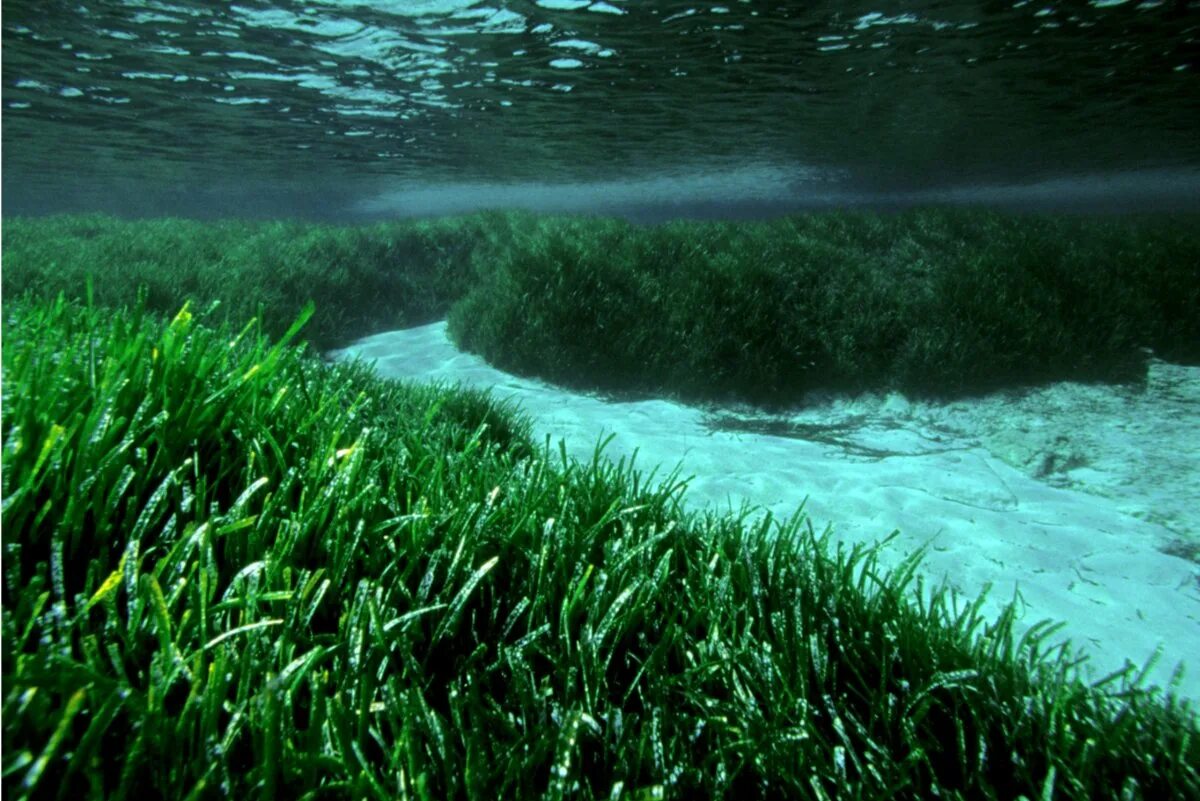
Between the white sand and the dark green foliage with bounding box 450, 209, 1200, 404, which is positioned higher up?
the dark green foliage with bounding box 450, 209, 1200, 404

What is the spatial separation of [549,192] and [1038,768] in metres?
52.8

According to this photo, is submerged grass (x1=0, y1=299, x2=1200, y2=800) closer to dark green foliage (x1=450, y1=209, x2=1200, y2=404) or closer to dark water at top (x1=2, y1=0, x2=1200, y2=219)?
dark green foliage (x1=450, y1=209, x2=1200, y2=404)

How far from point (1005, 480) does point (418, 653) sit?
6.60 m

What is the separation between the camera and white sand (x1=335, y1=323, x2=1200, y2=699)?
421cm

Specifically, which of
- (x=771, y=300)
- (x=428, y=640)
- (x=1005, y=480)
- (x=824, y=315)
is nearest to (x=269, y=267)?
(x=771, y=300)

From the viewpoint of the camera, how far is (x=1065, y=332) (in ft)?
28.8

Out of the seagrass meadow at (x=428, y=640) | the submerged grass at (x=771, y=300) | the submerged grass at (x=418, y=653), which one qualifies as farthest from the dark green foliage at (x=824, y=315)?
the submerged grass at (x=418, y=653)

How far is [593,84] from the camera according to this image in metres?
18.0

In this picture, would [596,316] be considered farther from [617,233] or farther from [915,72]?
[915,72]

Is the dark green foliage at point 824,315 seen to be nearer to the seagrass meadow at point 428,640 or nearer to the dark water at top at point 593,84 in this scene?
the seagrass meadow at point 428,640

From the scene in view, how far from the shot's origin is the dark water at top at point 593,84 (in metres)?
13.3

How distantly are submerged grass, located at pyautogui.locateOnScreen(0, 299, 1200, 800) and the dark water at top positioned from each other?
43.1 feet

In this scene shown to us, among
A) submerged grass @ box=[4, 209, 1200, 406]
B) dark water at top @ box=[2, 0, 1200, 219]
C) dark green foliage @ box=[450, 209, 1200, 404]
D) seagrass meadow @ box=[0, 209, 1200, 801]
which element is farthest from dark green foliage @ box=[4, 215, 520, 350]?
seagrass meadow @ box=[0, 209, 1200, 801]

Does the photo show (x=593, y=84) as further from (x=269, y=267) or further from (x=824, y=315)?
(x=824, y=315)
